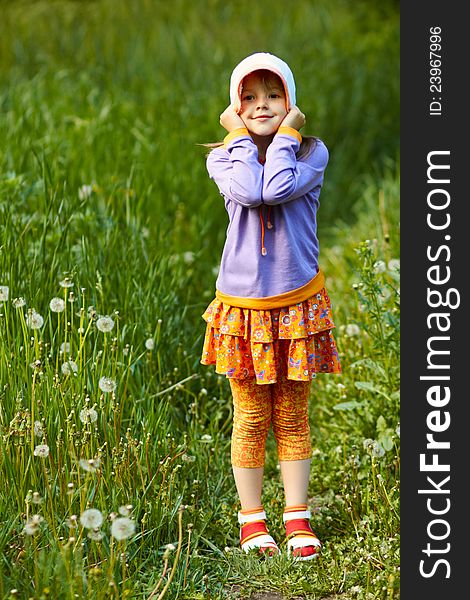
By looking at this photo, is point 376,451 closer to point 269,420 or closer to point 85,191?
point 269,420

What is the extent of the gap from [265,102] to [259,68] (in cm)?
12

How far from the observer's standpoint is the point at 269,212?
289 centimetres

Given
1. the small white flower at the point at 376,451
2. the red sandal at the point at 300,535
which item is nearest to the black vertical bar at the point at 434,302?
the small white flower at the point at 376,451

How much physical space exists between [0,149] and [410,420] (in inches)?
114

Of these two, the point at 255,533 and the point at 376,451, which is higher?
the point at 376,451

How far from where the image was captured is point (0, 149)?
16.1ft

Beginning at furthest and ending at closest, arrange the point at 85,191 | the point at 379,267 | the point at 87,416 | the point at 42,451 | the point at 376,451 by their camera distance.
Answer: the point at 85,191 → the point at 379,267 → the point at 376,451 → the point at 87,416 → the point at 42,451

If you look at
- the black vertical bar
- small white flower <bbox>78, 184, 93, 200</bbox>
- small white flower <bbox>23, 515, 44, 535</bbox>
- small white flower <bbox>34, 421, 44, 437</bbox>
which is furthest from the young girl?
small white flower <bbox>78, 184, 93, 200</bbox>

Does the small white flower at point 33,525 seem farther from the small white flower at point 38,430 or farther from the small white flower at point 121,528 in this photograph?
the small white flower at point 38,430

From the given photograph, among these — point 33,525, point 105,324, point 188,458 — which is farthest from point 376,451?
point 33,525

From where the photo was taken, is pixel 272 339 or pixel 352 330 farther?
pixel 352 330

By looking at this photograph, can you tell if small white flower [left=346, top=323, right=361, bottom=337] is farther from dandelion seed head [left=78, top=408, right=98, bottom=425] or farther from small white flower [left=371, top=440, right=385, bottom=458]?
Result: dandelion seed head [left=78, top=408, right=98, bottom=425]

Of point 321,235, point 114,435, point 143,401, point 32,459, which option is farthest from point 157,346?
point 321,235

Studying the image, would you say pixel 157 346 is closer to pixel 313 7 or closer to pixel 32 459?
pixel 32 459
